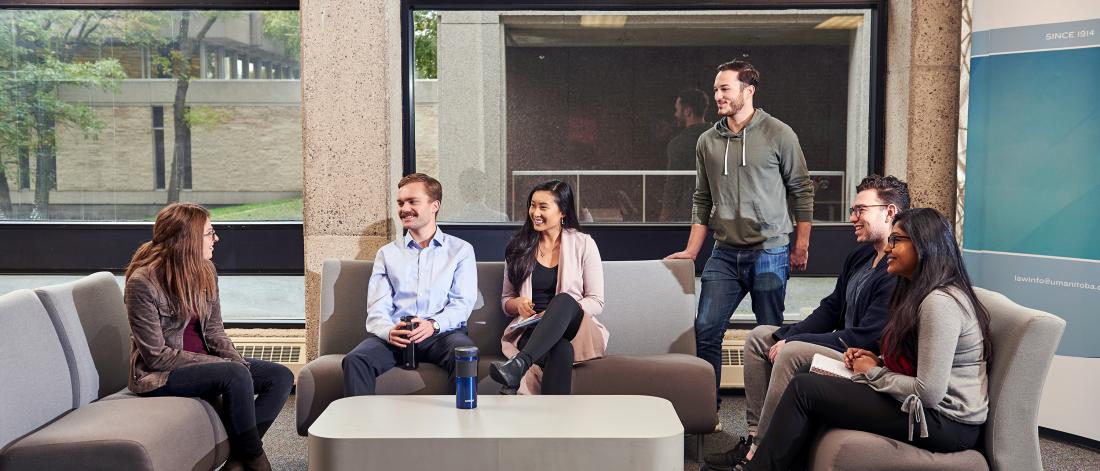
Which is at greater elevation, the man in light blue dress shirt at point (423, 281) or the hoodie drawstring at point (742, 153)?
the hoodie drawstring at point (742, 153)

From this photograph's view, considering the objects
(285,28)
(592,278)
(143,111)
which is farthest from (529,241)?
(143,111)

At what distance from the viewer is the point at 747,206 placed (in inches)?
174

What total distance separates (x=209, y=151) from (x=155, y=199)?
1.48 feet

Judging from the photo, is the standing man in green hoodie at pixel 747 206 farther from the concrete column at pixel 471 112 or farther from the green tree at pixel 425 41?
the green tree at pixel 425 41

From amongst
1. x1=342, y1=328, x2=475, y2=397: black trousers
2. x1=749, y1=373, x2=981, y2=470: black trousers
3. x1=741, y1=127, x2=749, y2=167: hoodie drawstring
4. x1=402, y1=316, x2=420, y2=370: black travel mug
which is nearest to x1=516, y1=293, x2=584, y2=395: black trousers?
x1=342, y1=328, x2=475, y2=397: black trousers

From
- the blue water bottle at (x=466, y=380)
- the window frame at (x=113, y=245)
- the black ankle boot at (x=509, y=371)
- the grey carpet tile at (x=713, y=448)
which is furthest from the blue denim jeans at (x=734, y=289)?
the window frame at (x=113, y=245)

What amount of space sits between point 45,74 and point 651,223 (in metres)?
3.87

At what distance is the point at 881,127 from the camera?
5.39 metres

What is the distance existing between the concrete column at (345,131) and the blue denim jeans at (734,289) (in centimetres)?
190

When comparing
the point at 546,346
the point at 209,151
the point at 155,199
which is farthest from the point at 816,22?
the point at 155,199

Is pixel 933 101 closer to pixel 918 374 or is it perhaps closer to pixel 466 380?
pixel 918 374

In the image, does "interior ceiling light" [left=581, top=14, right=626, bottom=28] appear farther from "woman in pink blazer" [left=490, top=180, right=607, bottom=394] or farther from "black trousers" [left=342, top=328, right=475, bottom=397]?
"black trousers" [left=342, top=328, right=475, bottom=397]

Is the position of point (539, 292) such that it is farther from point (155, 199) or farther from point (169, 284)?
point (155, 199)

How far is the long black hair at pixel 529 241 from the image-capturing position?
4363mm
